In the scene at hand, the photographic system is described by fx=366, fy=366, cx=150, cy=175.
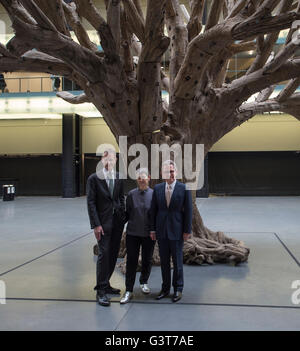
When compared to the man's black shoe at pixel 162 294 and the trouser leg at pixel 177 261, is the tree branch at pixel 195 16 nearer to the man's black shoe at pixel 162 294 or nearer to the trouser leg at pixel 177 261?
the trouser leg at pixel 177 261

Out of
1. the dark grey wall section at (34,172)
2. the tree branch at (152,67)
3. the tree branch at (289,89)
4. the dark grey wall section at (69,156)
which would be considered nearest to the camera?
the tree branch at (152,67)

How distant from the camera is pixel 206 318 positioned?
3906 millimetres

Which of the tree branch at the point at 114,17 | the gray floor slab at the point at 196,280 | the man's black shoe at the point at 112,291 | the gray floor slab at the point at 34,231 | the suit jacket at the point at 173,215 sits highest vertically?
the tree branch at the point at 114,17

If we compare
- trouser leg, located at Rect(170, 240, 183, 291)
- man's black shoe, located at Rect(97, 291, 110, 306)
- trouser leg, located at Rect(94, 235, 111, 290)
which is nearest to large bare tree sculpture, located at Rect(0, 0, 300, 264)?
trouser leg, located at Rect(170, 240, 183, 291)

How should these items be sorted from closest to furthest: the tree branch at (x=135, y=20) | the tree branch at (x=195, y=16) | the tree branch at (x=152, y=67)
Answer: the tree branch at (x=152, y=67)
the tree branch at (x=135, y=20)
the tree branch at (x=195, y=16)

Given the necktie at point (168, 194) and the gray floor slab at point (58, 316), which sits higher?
the necktie at point (168, 194)

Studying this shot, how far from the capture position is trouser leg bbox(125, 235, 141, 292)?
15.0 ft

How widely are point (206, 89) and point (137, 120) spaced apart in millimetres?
1616

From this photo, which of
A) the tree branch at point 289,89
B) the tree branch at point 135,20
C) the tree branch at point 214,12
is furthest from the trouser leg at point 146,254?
the tree branch at point 289,89

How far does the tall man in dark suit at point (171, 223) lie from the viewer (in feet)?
14.7

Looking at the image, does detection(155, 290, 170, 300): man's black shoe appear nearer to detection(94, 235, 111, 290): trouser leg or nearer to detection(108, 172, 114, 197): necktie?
detection(94, 235, 111, 290): trouser leg

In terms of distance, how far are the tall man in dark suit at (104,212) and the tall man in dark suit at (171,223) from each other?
48 centimetres
